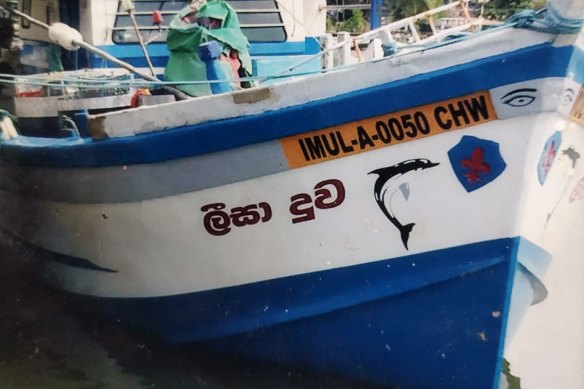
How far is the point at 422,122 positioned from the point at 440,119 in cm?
8

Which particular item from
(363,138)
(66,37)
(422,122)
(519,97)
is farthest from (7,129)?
(519,97)

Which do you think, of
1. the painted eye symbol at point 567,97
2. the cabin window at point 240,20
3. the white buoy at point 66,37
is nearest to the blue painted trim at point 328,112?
the painted eye symbol at point 567,97

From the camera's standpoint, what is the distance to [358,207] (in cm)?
393

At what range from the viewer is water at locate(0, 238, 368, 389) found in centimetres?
461

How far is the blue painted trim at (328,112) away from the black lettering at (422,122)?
0.19 feet

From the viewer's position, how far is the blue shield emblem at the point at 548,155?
12.2ft

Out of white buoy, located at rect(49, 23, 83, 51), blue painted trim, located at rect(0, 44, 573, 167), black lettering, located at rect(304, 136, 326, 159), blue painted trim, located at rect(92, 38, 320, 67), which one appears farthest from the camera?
blue painted trim, located at rect(92, 38, 320, 67)

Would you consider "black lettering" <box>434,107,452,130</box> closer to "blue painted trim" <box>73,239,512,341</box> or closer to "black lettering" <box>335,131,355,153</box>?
"black lettering" <box>335,131,355,153</box>

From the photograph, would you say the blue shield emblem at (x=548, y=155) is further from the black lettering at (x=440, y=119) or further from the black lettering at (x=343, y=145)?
the black lettering at (x=343, y=145)

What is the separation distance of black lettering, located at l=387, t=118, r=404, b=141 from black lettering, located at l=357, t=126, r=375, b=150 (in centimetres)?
11

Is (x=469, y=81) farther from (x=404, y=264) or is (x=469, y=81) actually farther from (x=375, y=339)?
(x=375, y=339)

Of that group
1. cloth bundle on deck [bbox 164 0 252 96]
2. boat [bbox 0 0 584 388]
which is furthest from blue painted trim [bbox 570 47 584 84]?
cloth bundle on deck [bbox 164 0 252 96]

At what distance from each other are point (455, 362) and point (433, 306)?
300mm

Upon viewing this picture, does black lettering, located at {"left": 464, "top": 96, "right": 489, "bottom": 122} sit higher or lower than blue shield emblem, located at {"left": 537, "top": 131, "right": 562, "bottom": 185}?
higher
